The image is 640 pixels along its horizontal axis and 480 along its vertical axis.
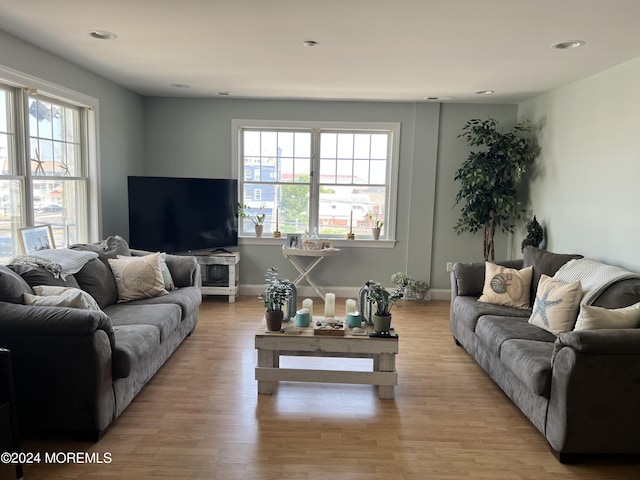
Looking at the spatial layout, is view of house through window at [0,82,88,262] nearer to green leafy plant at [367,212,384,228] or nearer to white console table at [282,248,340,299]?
white console table at [282,248,340,299]

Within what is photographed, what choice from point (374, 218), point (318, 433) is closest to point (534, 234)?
point (374, 218)

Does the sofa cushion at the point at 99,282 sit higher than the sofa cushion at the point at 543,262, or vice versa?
the sofa cushion at the point at 543,262

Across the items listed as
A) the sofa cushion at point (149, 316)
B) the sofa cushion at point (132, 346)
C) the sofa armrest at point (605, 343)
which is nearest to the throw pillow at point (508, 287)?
the sofa armrest at point (605, 343)

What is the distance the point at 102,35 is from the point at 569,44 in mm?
3097

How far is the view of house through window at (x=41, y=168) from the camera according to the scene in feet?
11.3

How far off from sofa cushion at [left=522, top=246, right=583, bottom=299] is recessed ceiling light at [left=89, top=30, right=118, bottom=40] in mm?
3607

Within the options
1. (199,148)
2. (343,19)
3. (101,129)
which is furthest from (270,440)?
(199,148)

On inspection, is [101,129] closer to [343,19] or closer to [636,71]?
[343,19]

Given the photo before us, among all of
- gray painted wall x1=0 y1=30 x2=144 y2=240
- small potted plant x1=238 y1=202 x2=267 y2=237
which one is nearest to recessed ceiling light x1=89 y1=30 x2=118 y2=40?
gray painted wall x1=0 y1=30 x2=144 y2=240

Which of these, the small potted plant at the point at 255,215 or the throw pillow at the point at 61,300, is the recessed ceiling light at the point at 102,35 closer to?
the throw pillow at the point at 61,300

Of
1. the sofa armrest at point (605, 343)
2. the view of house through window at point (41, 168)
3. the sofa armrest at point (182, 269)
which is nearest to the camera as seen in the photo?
the sofa armrest at point (605, 343)

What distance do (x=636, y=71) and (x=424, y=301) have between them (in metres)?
3.18

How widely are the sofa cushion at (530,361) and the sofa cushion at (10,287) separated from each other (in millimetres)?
2841

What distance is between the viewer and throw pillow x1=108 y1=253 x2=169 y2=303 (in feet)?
12.4
